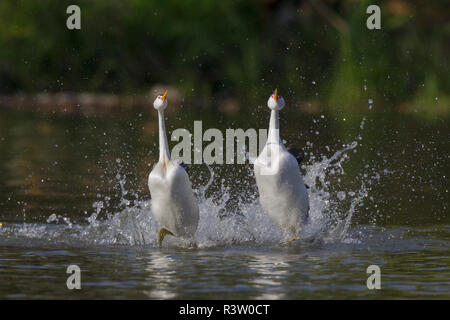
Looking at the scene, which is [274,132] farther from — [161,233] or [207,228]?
[161,233]

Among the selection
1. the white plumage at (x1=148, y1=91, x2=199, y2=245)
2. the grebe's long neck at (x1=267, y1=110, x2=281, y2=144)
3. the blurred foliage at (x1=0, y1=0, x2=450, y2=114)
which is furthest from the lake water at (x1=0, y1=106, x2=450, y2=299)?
the blurred foliage at (x1=0, y1=0, x2=450, y2=114)

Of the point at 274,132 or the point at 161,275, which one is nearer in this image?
the point at 161,275

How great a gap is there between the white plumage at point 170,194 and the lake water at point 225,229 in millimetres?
292

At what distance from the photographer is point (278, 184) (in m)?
11.1

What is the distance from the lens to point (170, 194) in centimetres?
1094

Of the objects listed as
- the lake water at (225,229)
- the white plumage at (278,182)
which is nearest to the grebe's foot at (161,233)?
the lake water at (225,229)

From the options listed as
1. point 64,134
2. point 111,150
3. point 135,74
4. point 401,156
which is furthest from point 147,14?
point 401,156

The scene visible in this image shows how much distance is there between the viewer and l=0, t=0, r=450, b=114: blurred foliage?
90.6ft

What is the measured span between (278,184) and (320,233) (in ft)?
3.48

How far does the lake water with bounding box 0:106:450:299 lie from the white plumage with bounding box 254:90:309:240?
366mm

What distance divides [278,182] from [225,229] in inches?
39.6

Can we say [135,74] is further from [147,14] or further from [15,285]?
[15,285]

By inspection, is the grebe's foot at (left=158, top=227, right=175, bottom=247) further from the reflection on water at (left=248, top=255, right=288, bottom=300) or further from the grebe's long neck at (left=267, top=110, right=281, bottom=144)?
the grebe's long neck at (left=267, top=110, right=281, bottom=144)

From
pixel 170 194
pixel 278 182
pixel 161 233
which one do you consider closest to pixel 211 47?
pixel 161 233
